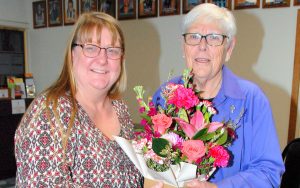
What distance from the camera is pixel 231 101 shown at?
1229mm

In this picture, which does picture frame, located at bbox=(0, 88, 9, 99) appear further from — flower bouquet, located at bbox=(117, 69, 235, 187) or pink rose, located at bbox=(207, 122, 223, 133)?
pink rose, located at bbox=(207, 122, 223, 133)

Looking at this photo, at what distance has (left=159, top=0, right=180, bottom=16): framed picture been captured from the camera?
3.27m

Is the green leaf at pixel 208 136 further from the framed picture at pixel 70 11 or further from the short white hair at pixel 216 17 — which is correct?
the framed picture at pixel 70 11

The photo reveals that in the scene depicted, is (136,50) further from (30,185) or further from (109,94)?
(30,185)

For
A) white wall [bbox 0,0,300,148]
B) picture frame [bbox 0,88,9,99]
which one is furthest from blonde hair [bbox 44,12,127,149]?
picture frame [bbox 0,88,9,99]

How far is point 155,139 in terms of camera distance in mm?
944

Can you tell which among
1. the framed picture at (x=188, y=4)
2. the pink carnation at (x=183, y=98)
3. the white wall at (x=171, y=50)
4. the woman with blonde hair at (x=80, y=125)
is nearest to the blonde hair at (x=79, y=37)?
the woman with blonde hair at (x=80, y=125)

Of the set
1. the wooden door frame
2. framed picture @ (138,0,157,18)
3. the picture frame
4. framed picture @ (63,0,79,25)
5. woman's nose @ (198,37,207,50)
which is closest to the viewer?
woman's nose @ (198,37,207,50)

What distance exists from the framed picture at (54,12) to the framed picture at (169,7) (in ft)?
5.77

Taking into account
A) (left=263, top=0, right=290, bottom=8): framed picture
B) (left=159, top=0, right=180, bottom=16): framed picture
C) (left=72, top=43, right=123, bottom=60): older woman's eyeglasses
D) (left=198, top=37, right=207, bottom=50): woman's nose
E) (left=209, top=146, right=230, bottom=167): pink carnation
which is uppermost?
(left=159, top=0, right=180, bottom=16): framed picture

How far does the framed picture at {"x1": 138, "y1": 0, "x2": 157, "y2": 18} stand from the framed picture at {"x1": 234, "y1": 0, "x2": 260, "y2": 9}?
0.98m

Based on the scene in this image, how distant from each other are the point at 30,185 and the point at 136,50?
282 cm

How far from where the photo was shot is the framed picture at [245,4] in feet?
9.05

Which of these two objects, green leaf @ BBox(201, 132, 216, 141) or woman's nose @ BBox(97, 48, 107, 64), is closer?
green leaf @ BBox(201, 132, 216, 141)
